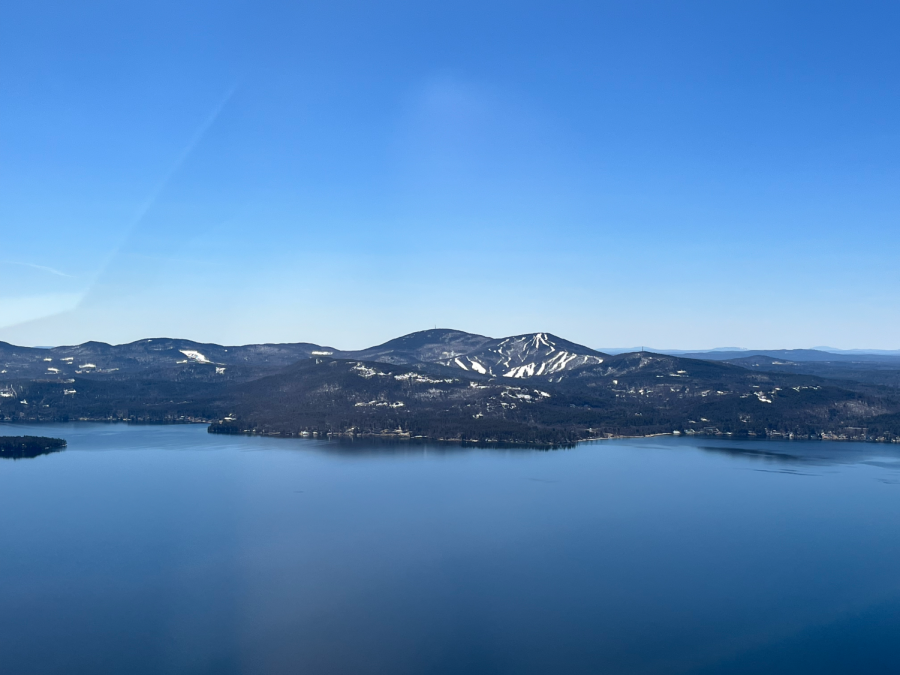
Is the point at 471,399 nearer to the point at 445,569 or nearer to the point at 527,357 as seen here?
the point at 527,357

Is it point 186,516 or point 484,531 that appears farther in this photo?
point 186,516

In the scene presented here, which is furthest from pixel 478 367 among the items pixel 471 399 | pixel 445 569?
pixel 445 569

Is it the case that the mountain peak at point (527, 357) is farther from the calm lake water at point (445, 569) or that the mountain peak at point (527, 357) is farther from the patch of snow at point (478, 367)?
the calm lake water at point (445, 569)

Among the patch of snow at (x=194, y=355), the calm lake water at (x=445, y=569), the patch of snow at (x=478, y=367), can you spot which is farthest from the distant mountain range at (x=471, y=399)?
the calm lake water at (x=445, y=569)

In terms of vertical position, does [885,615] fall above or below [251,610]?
below

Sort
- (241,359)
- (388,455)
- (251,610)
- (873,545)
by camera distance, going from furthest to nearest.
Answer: (241,359) < (388,455) < (873,545) < (251,610)

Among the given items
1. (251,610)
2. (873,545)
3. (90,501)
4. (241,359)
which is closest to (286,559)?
(251,610)

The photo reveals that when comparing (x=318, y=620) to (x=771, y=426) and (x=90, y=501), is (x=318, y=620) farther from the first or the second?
(x=771, y=426)
